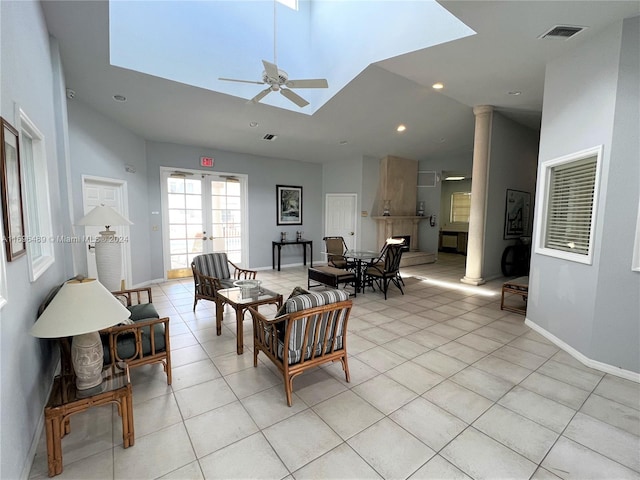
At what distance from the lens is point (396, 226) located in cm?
821

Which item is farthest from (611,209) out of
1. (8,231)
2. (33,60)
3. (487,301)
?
(33,60)

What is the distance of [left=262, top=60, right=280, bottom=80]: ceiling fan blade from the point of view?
266 cm

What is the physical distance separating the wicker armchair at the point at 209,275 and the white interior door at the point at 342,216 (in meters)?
4.34

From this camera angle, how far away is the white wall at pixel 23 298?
138cm

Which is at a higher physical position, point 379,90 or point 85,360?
point 379,90

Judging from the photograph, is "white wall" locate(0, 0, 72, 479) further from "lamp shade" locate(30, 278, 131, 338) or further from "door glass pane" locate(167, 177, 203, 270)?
"door glass pane" locate(167, 177, 203, 270)

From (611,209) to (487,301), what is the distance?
8.07 feet

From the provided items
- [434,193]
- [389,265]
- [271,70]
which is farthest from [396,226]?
[271,70]

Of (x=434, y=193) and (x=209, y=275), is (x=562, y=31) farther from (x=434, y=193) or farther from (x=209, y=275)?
(x=434, y=193)

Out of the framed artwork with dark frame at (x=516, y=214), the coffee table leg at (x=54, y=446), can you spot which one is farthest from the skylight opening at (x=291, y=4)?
the coffee table leg at (x=54, y=446)

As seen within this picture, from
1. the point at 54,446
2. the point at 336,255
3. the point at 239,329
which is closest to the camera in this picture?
the point at 54,446

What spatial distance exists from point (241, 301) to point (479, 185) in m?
4.70

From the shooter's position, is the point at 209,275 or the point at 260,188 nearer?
the point at 209,275

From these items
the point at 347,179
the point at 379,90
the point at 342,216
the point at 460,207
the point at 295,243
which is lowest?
the point at 295,243
